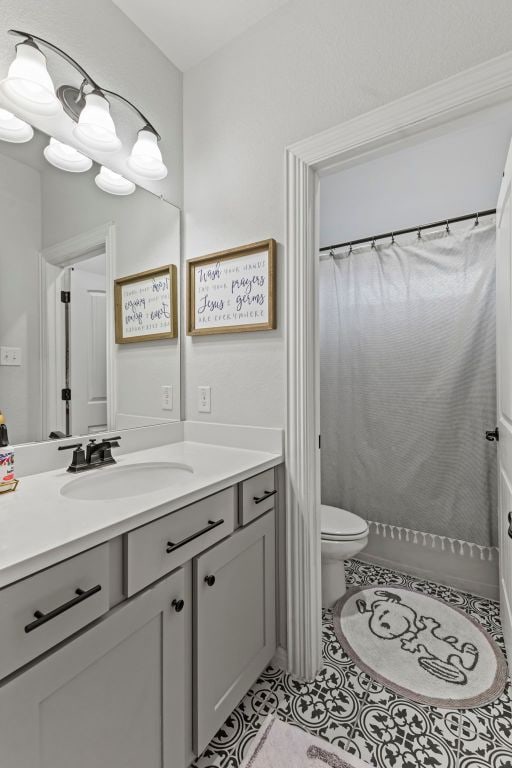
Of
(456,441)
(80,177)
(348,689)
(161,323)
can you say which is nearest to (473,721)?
A: (348,689)

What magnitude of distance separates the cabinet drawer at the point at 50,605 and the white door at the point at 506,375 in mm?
1313

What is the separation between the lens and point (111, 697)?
792 millimetres

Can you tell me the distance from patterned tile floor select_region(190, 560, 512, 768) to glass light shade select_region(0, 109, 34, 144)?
2.04 metres

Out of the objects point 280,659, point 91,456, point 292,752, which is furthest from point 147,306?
point 292,752

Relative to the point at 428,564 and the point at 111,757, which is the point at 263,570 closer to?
the point at 111,757

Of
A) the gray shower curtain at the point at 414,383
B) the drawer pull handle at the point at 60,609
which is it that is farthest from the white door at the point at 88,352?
the gray shower curtain at the point at 414,383

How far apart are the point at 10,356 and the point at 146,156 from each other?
38.9 inches

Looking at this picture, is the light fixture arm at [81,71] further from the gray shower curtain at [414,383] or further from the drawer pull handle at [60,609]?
the drawer pull handle at [60,609]

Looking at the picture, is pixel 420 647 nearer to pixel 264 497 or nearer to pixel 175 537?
pixel 264 497

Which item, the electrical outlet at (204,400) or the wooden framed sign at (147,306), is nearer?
the wooden framed sign at (147,306)

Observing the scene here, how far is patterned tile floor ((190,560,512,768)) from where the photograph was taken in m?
1.12

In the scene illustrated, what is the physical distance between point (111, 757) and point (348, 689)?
0.95m

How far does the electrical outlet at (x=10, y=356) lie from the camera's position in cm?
116

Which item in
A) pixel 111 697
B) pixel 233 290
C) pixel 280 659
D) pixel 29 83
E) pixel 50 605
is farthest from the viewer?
pixel 233 290
